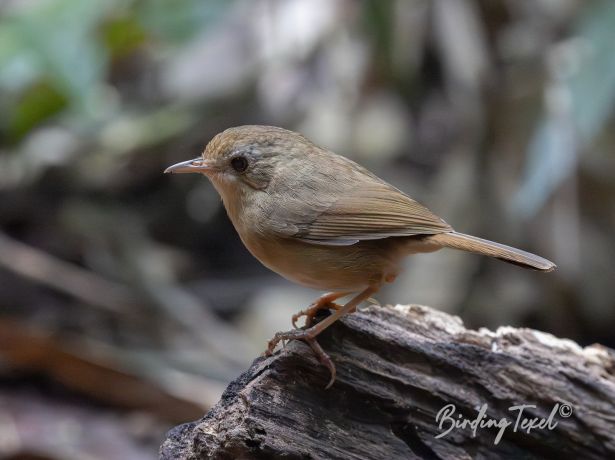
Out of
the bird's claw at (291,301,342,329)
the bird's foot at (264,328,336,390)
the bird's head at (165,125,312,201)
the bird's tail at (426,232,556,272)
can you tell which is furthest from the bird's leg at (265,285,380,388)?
the bird's head at (165,125,312,201)

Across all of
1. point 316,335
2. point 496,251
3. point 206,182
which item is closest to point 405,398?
point 316,335

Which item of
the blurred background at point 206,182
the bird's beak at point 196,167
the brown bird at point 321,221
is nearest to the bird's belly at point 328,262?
the brown bird at point 321,221

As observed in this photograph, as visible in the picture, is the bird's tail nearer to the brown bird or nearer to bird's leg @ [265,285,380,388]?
the brown bird

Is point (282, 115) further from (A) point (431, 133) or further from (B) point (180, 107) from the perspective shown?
(A) point (431, 133)

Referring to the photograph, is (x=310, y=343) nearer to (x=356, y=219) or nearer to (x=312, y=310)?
(x=312, y=310)

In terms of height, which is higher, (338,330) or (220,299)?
(220,299)

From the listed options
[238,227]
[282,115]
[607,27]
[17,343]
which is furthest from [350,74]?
[238,227]

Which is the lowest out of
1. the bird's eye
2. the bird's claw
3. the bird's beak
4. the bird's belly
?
the bird's claw

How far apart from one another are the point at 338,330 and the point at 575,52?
376cm

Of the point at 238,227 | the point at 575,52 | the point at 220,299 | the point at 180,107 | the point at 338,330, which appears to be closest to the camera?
the point at 338,330

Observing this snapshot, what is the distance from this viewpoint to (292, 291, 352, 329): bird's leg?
3.19 m

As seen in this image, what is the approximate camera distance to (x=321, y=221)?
3225mm

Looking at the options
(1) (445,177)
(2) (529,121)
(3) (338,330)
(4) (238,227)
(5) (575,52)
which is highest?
(5) (575,52)

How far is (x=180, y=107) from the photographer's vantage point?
273 inches
